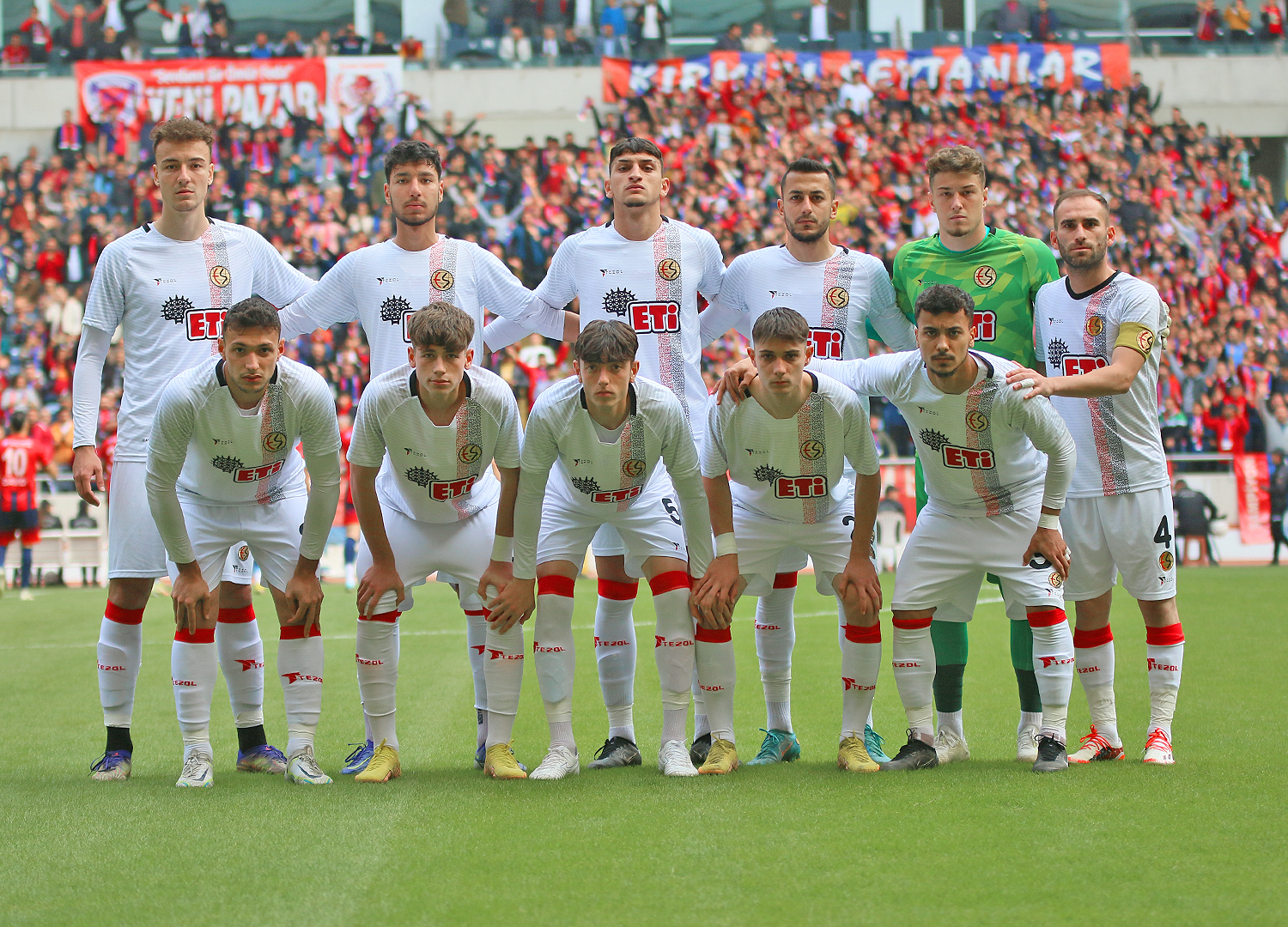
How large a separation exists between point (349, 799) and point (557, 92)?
2284 centimetres

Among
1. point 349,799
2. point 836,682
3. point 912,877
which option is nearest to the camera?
point 912,877

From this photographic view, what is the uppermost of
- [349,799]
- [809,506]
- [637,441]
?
[637,441]

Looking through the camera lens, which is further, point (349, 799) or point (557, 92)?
point (557, 92)

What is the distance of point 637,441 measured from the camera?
16.0 feet

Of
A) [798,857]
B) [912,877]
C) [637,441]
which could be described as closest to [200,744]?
[637,441]

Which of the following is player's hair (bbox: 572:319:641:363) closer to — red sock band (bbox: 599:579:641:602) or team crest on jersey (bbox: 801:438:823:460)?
team crest on jersey (bbox: 801:438:823:460)

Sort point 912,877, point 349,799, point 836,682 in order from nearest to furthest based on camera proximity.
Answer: point 912,877, point 349,799, point 836,682

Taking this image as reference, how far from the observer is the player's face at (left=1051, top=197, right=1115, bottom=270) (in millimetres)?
5188

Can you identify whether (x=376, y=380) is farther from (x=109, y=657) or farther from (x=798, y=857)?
(x=798, y=857)

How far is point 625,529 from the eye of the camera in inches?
199

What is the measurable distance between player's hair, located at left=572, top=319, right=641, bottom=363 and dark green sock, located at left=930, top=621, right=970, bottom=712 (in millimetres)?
1781

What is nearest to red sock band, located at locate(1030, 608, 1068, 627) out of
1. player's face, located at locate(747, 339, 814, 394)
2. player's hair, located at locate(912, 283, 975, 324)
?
player's hair, located at locate(912, 283, 975, 324)

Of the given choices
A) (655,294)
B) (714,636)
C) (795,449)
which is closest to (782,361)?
(795,449)

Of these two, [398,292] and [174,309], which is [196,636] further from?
[398,292]
